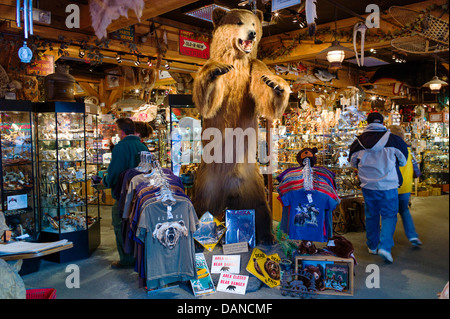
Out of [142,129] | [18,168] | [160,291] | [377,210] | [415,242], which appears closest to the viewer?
[415,242]

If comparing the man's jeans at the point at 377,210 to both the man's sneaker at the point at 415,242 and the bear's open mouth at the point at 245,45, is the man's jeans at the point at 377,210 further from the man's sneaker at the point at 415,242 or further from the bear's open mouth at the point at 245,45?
the bear's open mouth at the point at 245,45

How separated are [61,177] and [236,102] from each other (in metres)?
2.40

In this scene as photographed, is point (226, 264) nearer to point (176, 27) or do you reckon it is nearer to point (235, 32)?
point (235, 32)

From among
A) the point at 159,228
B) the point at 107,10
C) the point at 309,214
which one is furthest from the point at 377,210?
the point at 107,10

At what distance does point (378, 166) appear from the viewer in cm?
361

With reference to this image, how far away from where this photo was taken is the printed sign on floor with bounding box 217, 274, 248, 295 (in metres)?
3.22

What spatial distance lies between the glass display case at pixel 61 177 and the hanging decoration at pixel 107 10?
1695 mm

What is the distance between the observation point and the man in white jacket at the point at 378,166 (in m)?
3.38

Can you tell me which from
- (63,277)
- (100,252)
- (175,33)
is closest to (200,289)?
(63,277)

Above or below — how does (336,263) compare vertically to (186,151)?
below

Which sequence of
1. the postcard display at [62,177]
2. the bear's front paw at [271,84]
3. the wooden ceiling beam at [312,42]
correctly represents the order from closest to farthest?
1. the bear's front paw at [271,84]
2. the postcard display at [62,177]
3. the wooden ceiling beam at [312,42]

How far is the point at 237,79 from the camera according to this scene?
364cm

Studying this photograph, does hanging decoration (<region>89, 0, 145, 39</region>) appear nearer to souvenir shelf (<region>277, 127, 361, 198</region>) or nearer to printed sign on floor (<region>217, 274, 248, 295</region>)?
printed sign on floor (<region>217, 274, 248, 295</region>)

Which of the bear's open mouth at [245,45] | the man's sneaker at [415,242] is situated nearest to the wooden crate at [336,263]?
the man's sneaker at [415,242]
